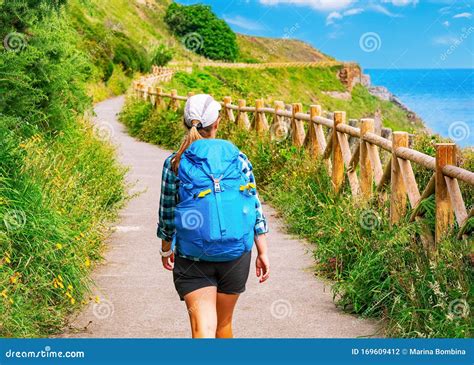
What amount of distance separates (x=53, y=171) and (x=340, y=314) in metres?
3.39

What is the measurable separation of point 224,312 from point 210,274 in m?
0.31

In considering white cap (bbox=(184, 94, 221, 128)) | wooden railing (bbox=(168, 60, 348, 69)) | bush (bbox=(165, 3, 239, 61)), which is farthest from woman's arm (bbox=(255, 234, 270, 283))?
bush (bbox=(165, 3, 239, 61))

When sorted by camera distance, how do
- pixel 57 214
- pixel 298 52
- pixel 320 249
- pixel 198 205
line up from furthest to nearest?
pixel 298 52 < pixel 320 249 < pixel 57 214 < pixel 198 205

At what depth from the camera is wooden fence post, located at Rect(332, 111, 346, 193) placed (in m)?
10.7

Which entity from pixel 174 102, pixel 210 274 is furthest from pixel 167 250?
pixel 174 102

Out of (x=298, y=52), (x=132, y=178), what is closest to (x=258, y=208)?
(x=132, y=178)

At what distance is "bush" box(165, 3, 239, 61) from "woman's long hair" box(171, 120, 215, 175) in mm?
87597

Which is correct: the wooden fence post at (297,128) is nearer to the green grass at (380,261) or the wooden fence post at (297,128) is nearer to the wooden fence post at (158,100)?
the green grass at (380,261)

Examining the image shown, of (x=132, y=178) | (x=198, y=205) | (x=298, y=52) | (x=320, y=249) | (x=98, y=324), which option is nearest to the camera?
(x=198, y=205)

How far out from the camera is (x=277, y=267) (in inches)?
348

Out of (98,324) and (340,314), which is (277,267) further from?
(98,324)

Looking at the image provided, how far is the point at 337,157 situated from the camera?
10.8 meters
